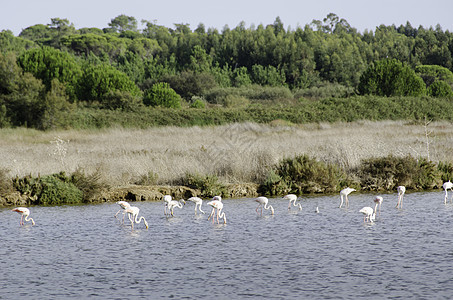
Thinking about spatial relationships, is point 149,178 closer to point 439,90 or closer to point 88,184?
point 88,184

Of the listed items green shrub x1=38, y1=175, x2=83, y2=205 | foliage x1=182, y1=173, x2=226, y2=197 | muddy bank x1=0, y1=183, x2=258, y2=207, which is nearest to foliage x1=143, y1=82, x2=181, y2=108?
foliage x1=182, y1=173, x2=226, y2=197

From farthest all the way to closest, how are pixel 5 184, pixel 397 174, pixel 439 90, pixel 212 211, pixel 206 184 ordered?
pixel 439 90 → pixel 397 174 → pixel 206 184 → pixel 5 184 → pixel 212 211

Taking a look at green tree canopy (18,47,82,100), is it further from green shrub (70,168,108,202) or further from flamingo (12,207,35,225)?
flamingo (12,207,35,225)

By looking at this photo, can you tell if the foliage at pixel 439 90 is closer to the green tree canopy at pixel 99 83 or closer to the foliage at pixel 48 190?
the green tree canopy at pixel 99 83

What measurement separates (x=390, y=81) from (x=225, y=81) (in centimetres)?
4073

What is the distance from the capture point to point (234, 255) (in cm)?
1155

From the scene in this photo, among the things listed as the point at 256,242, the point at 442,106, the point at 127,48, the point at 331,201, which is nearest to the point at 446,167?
the point at 331,201

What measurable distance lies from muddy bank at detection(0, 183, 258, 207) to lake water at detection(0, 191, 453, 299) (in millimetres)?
2030

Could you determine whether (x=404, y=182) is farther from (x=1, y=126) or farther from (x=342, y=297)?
(x=1, y=126)

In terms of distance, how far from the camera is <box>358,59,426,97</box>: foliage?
68.0 m

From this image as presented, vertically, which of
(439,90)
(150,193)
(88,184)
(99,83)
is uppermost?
(439,90)

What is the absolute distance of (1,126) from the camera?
4894 cm

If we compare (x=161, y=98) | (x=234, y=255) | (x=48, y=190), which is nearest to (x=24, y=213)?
(x=48, y=190)

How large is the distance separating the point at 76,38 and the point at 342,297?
14538 cm
